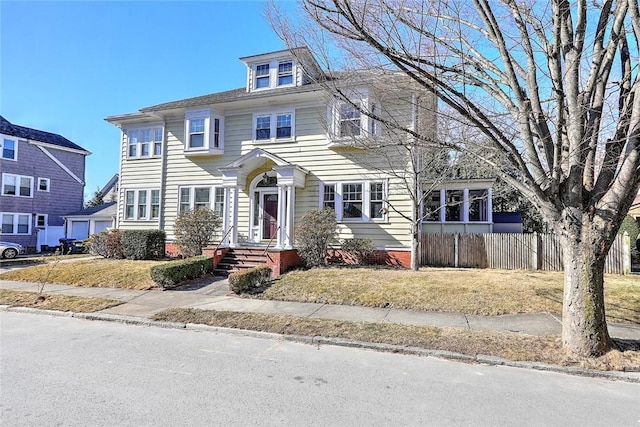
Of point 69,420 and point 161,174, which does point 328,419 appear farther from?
point 161,174

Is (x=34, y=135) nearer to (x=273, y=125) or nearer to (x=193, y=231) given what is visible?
(x=193, y=231)

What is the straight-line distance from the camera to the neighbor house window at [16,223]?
2664cm

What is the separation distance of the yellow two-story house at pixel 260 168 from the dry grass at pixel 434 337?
5488 mm

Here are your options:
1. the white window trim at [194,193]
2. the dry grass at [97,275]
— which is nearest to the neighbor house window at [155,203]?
the white window trim at [194,193]

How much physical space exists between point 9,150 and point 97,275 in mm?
22447

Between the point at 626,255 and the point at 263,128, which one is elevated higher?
the point at 263,128

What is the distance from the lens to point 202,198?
17141 millimetres

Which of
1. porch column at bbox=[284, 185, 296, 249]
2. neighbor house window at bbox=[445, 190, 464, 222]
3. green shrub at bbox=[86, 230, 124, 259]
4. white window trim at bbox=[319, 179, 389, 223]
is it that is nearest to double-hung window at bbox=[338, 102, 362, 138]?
white window trim at bbox=[319, 179, 389, 223]

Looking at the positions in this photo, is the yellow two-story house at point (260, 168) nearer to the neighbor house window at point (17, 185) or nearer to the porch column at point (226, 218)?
the porch column at point (226, 218)

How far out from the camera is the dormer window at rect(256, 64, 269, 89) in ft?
54.1

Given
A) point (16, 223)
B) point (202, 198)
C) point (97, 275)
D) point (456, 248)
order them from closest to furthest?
point (97, 275) < point (456, 248) < point (202, 198) < point (16, 223)

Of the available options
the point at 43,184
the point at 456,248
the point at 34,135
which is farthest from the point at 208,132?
the point at 34,135

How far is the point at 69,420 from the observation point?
3506 millimetres

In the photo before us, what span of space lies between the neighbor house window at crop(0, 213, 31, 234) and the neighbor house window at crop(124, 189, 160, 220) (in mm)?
15225
